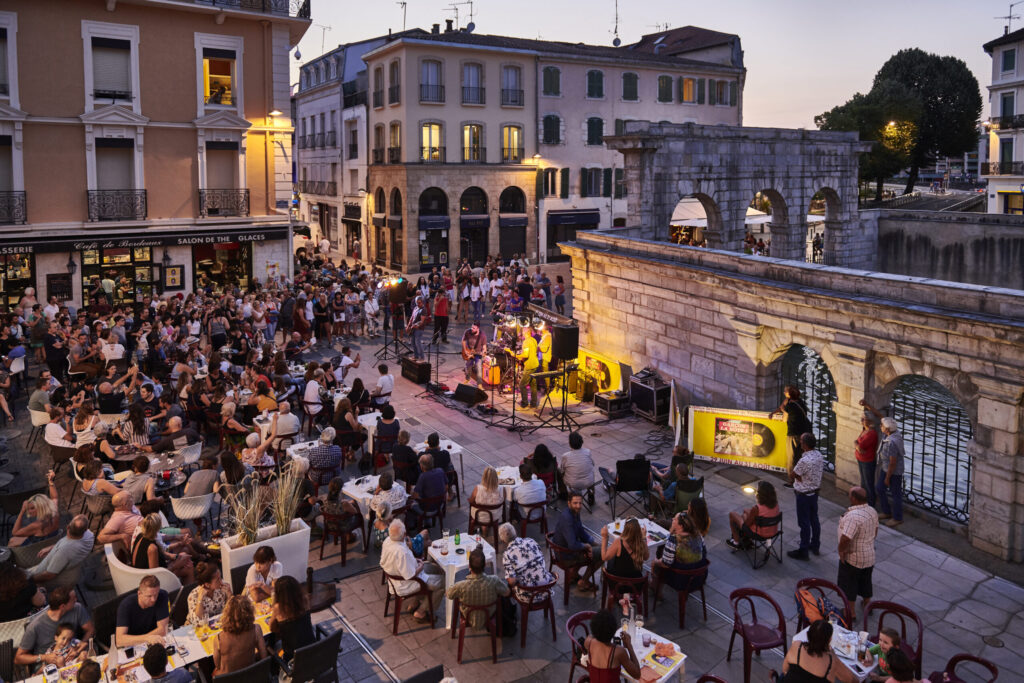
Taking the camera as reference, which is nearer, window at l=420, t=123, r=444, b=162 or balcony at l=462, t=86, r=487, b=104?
window at l=420, t=123, r=444, b=162

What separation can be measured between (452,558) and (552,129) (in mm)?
32128

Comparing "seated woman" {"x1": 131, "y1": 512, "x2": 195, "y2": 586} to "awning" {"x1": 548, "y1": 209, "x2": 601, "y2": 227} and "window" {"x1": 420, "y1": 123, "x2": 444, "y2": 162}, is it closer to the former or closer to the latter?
"window" {"x1": 420, "y1": 123, "x2": 444, "y2": 162}

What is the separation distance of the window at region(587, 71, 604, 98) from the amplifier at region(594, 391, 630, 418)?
26.6 meters

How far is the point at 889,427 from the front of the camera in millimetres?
10758

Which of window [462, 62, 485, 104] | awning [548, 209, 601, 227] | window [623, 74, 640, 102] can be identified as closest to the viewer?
window [462, 62, 485, 104]

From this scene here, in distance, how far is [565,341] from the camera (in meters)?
15.3

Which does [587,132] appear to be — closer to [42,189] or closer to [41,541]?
[42,189]

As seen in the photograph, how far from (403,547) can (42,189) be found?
19.2 meters

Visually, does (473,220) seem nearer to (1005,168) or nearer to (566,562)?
(1005,168)

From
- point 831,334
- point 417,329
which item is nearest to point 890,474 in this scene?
point 831,334

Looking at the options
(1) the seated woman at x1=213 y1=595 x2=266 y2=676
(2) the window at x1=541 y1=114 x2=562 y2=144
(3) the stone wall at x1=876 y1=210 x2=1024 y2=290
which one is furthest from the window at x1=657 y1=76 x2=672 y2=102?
(1) the seated woman at x1=213 y1=595 x2=266 y2=676

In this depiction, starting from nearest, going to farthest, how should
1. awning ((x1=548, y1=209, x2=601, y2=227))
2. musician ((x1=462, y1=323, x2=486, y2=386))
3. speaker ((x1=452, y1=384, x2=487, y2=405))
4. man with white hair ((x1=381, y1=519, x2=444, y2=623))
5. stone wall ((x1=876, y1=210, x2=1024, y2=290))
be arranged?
man with white hair ((x1=381, y1=519, x2=444, y2=623)) → speaker ((x1=452, y1=384, x2=487, y2=405)) → musician ((x1=462, y1=323, x2=486, y2=386)) → stone wall ((x1=876, y1=210, x2=1024, y2=290)) → awning ((x1=548, y1=209, x2=601, y2=227))

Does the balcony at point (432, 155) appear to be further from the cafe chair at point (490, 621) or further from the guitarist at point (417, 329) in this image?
the cafe chair at point (490, 621)

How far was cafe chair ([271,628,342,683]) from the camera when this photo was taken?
689 centimetres
